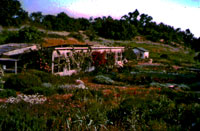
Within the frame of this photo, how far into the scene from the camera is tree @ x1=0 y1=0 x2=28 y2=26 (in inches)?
1818

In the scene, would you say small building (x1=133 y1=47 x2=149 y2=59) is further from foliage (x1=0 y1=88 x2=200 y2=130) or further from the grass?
foliage (x1=0 y1=88 x2=200 y2=130)

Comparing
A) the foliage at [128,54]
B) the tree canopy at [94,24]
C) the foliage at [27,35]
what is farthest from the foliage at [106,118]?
the tree canopy at [94,24]

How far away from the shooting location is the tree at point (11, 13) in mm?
46188

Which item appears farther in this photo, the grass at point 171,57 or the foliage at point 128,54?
the grass at point 171,57

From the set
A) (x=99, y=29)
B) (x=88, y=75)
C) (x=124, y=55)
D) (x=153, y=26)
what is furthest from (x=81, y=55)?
(x=153, y=26)

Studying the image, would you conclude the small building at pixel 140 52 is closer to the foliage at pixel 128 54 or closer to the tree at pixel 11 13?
the foliage at pixel 128 54

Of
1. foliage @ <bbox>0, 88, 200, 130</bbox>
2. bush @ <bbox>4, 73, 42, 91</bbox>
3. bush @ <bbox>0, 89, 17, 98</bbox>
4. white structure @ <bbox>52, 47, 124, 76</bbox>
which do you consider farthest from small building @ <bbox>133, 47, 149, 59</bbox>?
foliage @ <bbox>0, 88, 200, 130</bbox>

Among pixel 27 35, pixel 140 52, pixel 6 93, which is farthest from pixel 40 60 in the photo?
pixel 140 52

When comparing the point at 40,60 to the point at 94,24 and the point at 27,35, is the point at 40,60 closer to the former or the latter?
the point at 27,35

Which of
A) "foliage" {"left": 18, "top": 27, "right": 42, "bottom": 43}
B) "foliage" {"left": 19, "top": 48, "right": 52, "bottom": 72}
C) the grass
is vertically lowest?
the grass

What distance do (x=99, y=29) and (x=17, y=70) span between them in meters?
56.4

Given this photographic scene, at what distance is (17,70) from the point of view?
18719 mm

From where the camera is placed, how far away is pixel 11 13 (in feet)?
158

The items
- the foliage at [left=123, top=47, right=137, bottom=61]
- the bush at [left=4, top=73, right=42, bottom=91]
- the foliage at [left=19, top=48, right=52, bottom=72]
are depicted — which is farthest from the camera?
the foliage at [left=123, top=47, right=137, bottom=61]
